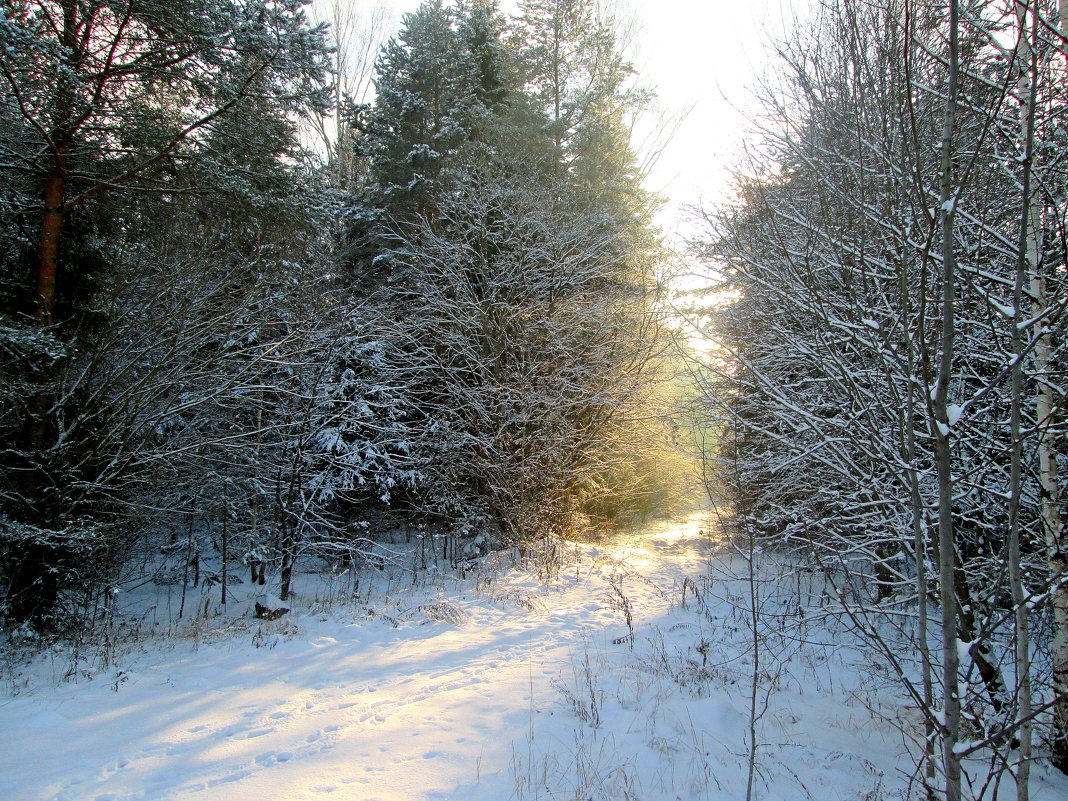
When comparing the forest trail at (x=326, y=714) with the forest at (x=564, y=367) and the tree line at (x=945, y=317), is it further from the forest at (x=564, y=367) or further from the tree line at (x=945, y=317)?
the tree line at (x=945, y=317)

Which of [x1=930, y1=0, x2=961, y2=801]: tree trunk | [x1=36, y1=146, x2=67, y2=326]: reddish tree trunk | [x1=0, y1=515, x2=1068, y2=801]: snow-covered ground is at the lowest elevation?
[x1=0, y1=515, x2=1068, y2=801]: snow-covered ground

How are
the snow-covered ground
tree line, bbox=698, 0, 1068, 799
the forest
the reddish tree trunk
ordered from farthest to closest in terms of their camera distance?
1. the reddish tree trunk
2. the snow-covered ground
3. the forest
4. tree line, bbox=698, 0, 1068, 799

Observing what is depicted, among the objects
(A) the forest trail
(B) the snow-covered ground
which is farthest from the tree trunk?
(A) the forest trail

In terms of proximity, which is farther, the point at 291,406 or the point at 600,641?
the point at 291,406

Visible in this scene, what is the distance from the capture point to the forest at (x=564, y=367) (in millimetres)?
2844

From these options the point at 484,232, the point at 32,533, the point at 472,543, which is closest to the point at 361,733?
the point at 32,533

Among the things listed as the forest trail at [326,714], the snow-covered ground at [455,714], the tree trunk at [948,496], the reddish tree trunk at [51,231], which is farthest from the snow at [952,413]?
the reddish tree trunk at [51,231]

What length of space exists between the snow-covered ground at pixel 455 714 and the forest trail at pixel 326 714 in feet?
0.05

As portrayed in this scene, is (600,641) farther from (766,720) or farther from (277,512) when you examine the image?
(277,512)

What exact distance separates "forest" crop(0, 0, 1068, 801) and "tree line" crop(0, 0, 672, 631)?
7cm

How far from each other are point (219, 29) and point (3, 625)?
663 cm

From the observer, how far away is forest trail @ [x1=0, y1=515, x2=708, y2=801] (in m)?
3.13

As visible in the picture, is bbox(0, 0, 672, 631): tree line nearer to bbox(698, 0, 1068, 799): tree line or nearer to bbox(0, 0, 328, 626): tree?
bbox(0, 0, 328, 626): tree

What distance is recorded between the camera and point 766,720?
4.16 metres
